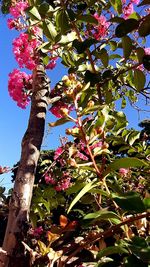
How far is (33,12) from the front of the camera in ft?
3.67

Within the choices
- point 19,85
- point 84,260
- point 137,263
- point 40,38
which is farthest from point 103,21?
point 137,263

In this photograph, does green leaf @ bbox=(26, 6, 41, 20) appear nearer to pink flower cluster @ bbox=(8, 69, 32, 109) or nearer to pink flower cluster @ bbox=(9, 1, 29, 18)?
pink flower cluster @ bbox=(9, 1, 29, 18)

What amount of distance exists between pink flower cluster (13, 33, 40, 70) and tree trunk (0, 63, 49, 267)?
Answer: 0.56 ft

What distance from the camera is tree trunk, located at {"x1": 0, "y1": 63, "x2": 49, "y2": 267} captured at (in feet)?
4.42

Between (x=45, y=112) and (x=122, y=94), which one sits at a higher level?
(x=122, y=94)

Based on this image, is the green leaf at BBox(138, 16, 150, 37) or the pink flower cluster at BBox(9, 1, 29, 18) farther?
the pink flower cluster at BBox(9, 1, 29, 18)

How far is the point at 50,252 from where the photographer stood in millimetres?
763

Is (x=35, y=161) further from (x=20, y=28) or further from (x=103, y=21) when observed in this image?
(x=20, y=28)

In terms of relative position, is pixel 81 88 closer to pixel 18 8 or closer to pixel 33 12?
pixel 33 12

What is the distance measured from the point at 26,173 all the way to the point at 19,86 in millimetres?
1062

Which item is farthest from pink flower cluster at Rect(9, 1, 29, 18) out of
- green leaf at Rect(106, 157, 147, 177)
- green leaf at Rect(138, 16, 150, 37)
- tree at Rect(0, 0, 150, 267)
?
green leaf at Rect(106, 157, 147, 177)

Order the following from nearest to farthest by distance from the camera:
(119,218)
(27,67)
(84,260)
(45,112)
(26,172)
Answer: (119,218) → (84,260) → (26,172) → (45,112) → (27,67)

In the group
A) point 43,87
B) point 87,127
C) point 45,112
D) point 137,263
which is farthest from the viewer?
point 43,87

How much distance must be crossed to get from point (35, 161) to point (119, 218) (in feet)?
3.00
